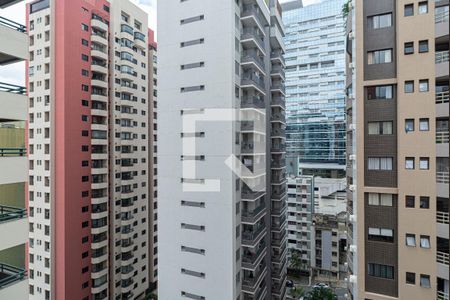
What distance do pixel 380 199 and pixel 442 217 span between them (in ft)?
7.13

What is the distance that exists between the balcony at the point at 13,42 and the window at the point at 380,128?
1350 centimetres

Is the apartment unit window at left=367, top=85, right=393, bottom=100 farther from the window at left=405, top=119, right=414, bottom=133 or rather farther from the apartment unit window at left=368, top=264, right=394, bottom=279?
the apartment unit window at left=368, top=264, right=394, bottom=279

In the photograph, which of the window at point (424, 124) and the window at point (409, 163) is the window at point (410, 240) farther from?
the window at point (424, 124)

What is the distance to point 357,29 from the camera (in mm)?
11812

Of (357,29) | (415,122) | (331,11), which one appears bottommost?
(415,122)

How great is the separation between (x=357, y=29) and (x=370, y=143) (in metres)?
5.34

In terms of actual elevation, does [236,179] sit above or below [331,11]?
below

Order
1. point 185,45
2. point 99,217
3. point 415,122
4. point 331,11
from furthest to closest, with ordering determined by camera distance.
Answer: point 331,11 < point 99,217 < point 185,45 < point 415,122

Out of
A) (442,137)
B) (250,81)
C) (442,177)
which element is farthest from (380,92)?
(250,81)

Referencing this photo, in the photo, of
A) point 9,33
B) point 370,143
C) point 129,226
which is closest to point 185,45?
point 9,33

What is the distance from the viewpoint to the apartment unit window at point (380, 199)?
11.3 m

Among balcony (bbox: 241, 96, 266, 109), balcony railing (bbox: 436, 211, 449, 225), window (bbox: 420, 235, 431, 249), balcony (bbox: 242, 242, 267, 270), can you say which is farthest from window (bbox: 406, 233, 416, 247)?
balcony (bbox: 241, 96, 266, 109)

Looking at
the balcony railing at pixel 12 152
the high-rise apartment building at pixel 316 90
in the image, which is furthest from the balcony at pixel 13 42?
the high-rise apartment building at pixel 316 90

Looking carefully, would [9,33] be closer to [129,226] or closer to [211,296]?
[211,296]
